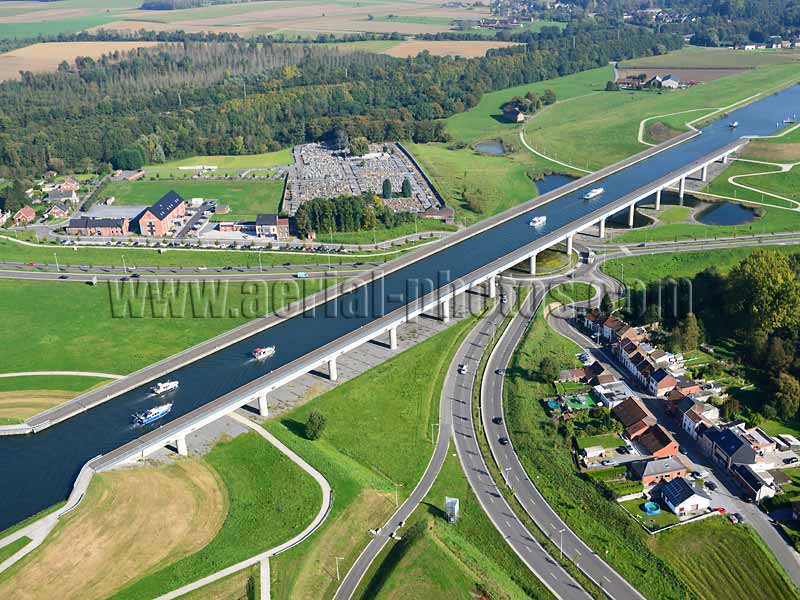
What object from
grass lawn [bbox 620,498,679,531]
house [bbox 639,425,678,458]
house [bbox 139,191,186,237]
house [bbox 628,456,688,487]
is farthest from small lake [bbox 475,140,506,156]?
grass lawn [bbox 620,498,679,531]

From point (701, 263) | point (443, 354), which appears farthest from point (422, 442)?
point (701, 263)

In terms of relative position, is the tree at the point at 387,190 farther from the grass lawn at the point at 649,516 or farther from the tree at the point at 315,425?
the grass lawn at the point at 649,516

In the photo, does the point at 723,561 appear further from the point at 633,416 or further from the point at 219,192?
the point at 219,192

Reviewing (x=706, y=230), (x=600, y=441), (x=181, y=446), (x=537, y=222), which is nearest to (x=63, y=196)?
(x=537, y=222)

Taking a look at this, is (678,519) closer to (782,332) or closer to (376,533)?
(376,533)

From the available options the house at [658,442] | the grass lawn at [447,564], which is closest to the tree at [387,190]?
the house at [658,442]

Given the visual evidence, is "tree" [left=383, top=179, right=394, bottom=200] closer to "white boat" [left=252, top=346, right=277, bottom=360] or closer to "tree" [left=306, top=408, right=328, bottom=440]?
"white boat" [left=252, top=346, right=277, bottom=360]
